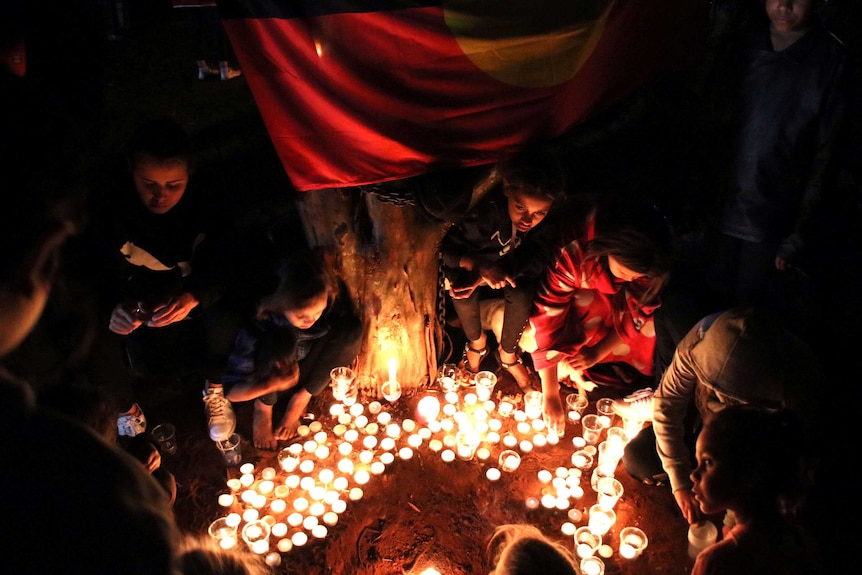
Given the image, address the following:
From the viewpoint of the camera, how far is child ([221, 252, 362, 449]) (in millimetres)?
3160

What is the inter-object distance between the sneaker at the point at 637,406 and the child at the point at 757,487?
1365 millimetres

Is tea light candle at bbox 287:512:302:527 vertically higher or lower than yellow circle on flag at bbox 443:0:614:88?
lower

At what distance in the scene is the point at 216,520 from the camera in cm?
289

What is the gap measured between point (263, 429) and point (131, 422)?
79 centimetres

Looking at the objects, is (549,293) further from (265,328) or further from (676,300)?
(265,328)

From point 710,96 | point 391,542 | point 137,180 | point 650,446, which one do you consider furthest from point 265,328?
point 710,96

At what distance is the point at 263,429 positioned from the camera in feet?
11.3

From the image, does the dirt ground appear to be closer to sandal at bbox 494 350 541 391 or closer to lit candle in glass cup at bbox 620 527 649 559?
lit candle in glass cup at bbox 620 527 649 559

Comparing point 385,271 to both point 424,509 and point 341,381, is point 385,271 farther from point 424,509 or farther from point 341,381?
point 424,509

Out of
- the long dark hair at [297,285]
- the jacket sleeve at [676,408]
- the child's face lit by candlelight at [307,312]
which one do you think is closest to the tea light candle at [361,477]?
the child's face lit by candlelight at [307,312]

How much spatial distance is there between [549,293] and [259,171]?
4.07 m

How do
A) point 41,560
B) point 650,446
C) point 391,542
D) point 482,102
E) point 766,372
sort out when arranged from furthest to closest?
point 650,446 → point 391,542 → point 482,102 → point 766,372 → point 41,560

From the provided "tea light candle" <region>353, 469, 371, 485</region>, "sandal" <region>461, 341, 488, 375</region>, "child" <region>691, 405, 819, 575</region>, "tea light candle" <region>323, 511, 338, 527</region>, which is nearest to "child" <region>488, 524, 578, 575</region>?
"child" <region>691, 405, 819, 575</region>

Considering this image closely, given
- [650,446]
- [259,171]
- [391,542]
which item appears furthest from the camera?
[259,171]
